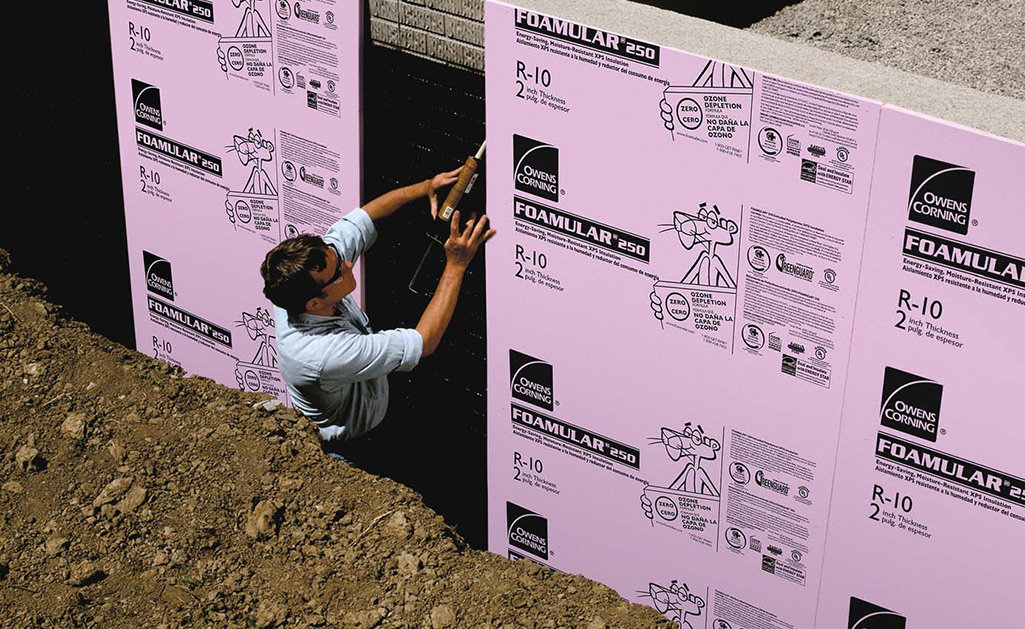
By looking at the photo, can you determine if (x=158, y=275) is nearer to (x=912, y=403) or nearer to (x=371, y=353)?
(x=371, y=353)

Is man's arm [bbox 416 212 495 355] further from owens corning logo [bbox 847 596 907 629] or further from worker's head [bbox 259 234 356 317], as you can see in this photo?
owens corning logo [bbox 847 596 907 629]

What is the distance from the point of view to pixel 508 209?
6.13 m

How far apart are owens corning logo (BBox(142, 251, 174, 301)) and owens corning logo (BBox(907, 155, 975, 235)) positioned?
4811 millimetres

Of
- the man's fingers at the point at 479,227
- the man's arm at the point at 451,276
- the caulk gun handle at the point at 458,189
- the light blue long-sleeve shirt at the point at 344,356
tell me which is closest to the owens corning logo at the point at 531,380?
the man's arm at the point at 451,276

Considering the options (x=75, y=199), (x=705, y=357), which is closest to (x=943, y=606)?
(x=705, y=357)

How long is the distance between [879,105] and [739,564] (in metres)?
2.47

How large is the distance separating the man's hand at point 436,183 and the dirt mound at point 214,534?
131 cm

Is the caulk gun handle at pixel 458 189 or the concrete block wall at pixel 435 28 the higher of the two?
the concrete block wall at pixel 435 28

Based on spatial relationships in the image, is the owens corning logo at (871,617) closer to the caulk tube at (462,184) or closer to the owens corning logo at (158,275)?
the caulk tube at (462,184)

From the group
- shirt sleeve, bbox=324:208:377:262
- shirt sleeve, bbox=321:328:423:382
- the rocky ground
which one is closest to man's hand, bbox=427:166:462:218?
shirt sleeve, bbox=324:208:377:262

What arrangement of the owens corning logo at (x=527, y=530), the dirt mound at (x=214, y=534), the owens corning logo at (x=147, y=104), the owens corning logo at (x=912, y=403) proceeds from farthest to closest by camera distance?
the owens corning logo at (x=147, y=104) → the owens corning logo at (x=527, y=530) → the dirt mound at (x=214, y=534) → the owens corning logo at (x=912, y=403)

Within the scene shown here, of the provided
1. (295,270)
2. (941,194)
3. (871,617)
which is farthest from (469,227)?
(871,617)

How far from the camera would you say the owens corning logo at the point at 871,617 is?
5.68m

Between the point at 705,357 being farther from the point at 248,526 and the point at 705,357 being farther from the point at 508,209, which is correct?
the point at 248,526
